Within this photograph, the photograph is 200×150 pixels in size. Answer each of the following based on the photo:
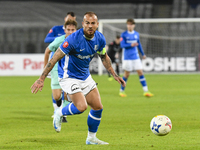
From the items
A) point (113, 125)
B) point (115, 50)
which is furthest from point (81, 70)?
point (115, 50)

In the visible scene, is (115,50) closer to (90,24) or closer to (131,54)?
(131,54)

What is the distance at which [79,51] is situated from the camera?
15.4ft

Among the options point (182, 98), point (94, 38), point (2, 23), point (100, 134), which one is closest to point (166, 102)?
point (182, 98)

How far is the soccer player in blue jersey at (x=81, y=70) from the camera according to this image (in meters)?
4.62

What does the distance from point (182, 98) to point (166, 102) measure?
106 centimetres

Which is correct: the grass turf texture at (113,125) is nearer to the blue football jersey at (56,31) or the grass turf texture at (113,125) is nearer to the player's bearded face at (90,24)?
the player's bearded face at (90,24)

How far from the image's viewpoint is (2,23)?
83.2 ft

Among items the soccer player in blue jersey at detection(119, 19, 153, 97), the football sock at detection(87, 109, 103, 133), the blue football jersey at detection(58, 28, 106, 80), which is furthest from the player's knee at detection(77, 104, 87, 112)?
the soccer player in blue jersey at detection(119, 19, 153, 97)

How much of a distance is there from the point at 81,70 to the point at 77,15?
2364cm

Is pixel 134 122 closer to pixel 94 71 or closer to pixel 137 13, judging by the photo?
pixel 94 71

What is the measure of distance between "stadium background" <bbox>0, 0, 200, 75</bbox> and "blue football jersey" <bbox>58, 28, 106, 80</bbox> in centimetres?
1498

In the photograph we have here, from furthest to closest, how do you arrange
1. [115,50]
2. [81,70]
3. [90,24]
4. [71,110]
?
[115,50]
[81,70]
[71,110]
[90,24]

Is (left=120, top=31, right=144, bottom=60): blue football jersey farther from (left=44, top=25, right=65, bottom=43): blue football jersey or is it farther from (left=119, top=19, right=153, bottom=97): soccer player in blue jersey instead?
(left=44, top=25, right=65, bottom=43): blue football jersey

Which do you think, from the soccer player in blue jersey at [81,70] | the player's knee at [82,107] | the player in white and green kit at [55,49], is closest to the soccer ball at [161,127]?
the soccer player in blue jersey at [81,70]
